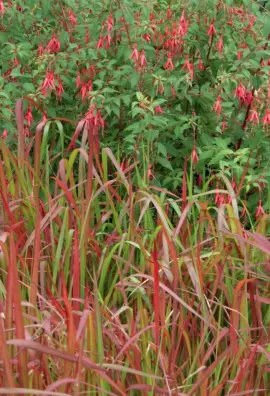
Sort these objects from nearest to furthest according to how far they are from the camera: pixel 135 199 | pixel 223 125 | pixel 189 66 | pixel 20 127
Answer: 1. pixel 20 127
2. pixel 135 199
3. pixel 189 66
4. pixel 223 125

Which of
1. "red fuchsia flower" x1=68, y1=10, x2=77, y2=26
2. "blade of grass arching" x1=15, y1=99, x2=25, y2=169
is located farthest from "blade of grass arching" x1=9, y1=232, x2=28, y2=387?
"red fuchsia flower" x1=68, y1=10, x2=77, y2=26

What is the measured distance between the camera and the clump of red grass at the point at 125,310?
93.1 inches

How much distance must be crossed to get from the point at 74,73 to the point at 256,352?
6.60ft

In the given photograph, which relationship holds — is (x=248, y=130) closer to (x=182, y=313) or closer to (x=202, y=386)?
(x=182, y=313)

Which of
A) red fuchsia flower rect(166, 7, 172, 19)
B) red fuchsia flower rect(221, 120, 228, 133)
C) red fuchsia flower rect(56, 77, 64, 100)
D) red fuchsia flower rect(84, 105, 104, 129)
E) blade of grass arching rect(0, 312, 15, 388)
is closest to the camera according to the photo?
blade of grass arching rect(0, 312, 15, 388)

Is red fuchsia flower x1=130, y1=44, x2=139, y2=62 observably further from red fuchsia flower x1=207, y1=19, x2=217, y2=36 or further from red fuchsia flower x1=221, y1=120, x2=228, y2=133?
red fuchsia flower x1=221, y1=120, x2=228, y2=133

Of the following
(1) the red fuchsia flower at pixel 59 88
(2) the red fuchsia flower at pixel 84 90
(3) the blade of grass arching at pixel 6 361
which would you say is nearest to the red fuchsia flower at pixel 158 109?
(2) the red fuchsia flower at pixel 84 90

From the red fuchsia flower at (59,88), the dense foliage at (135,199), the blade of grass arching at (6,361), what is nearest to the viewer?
the blade of grass arching at (6,361)

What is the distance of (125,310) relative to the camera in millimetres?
2873

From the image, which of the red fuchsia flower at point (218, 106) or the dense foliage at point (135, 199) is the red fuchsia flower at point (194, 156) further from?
the red fuchsia flower at point (218, 106)

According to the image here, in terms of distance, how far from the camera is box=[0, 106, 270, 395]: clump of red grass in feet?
7.76

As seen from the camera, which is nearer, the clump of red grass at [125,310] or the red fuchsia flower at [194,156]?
the clump of red grass at [125,310]

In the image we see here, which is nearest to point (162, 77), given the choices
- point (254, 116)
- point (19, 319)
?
point (254, 116)

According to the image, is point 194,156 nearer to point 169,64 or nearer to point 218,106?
point 218,106
